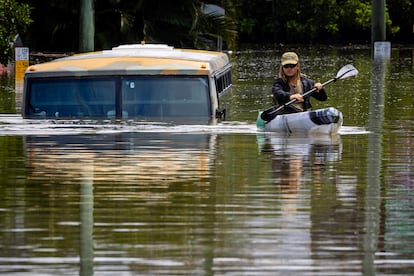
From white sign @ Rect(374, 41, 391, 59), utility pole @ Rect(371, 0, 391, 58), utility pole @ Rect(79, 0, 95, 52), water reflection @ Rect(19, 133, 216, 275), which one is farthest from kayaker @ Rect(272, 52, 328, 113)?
white sign @ Rect(374, 41, 391, 59)

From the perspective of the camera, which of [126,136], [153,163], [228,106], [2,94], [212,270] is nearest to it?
[212,270]

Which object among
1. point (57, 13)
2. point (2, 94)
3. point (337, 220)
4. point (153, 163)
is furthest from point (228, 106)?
point (57, 13)

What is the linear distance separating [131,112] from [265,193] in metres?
6.65

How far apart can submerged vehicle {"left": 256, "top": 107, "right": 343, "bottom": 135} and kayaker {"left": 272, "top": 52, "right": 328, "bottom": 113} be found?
0.56 ft

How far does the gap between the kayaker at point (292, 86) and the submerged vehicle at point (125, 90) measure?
0.85 metres

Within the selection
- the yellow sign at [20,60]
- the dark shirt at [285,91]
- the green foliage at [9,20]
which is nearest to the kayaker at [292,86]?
the dark shirt at [285,91]

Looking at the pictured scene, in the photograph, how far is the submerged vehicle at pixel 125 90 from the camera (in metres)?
19.7

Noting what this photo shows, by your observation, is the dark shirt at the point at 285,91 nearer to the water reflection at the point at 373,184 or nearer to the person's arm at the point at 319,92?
the person's arm at the point at 319,92

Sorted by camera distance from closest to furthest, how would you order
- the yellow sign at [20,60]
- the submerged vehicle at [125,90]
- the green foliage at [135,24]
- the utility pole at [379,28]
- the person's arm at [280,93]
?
the person's arm at [280,93] → the submerged vehicle at [125,90] → the yellow sign at [20,60] → the green foliage at [135,24] → the utility pole at [379,28]

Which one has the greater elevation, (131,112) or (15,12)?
(15,12)

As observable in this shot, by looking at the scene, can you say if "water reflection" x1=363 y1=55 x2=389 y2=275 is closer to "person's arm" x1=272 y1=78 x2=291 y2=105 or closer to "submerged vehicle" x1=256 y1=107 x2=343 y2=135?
"submerged vehicle" x1=256 y1=107 x2=343 y2=135

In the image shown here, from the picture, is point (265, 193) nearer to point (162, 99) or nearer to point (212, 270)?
point (212, 270)

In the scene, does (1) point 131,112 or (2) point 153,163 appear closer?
(2) point 153,163

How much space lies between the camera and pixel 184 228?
1107 centimetres
